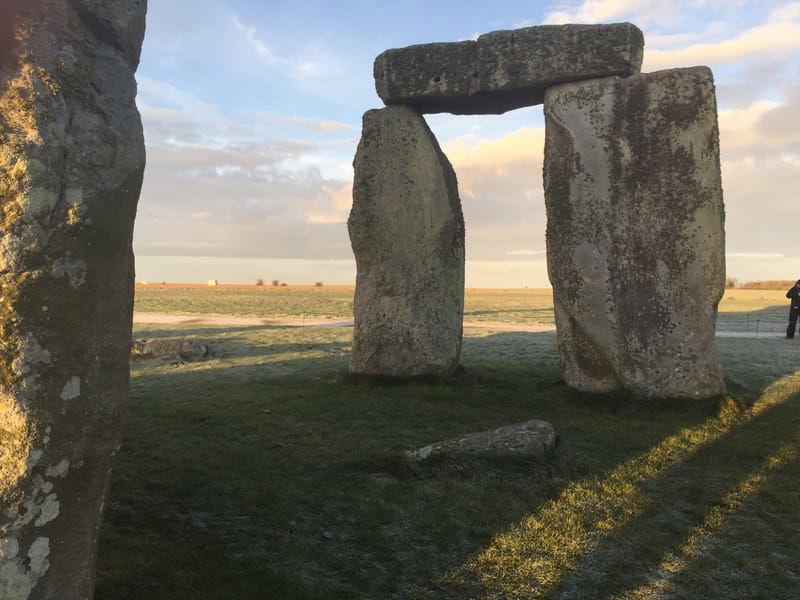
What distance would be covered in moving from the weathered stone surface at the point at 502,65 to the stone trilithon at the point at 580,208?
0.05ft

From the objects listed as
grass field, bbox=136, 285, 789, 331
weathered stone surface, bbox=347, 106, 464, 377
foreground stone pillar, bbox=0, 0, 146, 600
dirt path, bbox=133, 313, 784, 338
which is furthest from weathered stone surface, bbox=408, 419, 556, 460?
grass field, bbox=136, 285, 789, 331

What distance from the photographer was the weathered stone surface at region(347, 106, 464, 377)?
26.9 feet

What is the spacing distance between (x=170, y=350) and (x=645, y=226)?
8.32 meters

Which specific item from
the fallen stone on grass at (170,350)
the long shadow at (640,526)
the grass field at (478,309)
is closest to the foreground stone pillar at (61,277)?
the long shadow at (640,526)

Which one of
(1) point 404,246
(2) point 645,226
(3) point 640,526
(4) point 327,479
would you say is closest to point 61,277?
(4) point 327,479

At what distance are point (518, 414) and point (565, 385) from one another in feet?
4.32

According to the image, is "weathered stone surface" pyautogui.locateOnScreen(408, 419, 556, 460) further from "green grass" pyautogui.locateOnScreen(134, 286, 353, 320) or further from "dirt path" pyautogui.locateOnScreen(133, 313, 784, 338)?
"green grass" pyautogui.locateOnScreen(134, 286, 353, 320)

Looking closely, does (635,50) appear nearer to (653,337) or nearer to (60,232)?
(653,337)

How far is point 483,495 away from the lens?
443cm

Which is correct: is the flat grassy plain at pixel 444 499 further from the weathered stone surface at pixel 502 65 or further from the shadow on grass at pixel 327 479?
the weathered stone surface at pixel 502 65

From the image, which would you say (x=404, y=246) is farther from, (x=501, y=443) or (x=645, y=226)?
(x=501, y=443)

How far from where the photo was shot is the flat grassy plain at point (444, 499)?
3.34 metres

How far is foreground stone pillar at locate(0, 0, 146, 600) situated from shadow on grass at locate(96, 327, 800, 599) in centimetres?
102

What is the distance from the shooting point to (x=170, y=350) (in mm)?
11258
